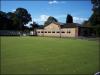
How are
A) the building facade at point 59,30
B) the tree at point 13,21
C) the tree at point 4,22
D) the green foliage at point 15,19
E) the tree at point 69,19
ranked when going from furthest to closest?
the tree at point 69,19 → the tree at point 13,21 → the green foliage at point 15,19 → the tree at point 4,22 → the building facade at point 59,30

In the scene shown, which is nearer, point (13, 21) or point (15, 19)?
point (13, 21)

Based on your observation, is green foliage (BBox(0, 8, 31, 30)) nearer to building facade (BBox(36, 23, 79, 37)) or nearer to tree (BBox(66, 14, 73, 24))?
building facade (BBox(36, 23, 79, 37))

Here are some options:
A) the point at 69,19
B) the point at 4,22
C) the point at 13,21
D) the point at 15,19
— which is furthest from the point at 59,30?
the point at 15,19

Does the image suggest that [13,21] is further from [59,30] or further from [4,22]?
[59,30]

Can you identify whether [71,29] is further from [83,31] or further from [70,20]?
[70,20]

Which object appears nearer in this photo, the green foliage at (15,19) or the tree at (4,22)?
the tree at (4,22)

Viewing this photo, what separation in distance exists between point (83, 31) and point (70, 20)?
2335cm

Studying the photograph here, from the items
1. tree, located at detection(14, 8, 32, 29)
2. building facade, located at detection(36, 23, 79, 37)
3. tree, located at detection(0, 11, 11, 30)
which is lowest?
building facade, located at detection(36, 23, 79, 37)

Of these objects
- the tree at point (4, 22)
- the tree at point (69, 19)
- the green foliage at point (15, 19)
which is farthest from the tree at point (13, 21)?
the tree at point (69, 19)

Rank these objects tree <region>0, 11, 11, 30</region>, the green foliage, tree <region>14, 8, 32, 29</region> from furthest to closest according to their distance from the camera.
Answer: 1. tree <region>14, 8, 32, 29</region>
2. the green foliage
3. tree <region>0, 11, 11, 30</region>

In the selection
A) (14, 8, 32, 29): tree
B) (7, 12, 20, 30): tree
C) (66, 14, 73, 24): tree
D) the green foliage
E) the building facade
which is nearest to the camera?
the building facade

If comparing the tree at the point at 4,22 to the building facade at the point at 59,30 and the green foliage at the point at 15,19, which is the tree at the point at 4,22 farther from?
the building facade at the point at 59,30

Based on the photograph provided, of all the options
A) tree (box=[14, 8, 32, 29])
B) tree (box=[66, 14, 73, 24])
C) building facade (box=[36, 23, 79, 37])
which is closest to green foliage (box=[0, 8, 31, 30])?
tree (box=[14, 8, 32, 29])

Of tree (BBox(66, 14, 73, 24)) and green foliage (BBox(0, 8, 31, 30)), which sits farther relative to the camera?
tree (BBox(66, 14, 73, 24))
